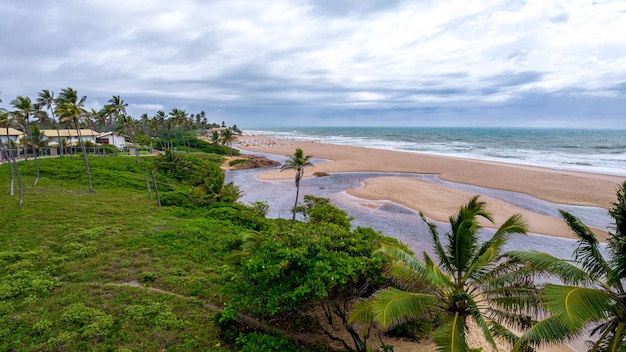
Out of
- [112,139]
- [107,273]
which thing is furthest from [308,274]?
[112,139]

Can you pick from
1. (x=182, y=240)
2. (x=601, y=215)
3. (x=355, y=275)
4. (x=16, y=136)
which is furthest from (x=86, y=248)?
(x=16, y=136)

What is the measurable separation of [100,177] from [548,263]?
41.7 meters

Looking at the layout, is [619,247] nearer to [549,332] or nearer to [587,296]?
[587,296]

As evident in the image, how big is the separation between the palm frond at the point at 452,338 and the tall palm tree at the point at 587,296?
126 centimetres

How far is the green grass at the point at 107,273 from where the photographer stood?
9.97 meters

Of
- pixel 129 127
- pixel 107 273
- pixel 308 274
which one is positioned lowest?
pixel 107 273

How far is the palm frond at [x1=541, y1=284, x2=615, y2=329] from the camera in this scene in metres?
5.83

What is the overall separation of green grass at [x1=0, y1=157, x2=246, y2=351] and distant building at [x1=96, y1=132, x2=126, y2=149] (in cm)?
4040

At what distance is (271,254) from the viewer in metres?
9.61

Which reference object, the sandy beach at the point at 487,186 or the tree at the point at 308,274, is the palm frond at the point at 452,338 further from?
the sandy beach at the point at 487,186

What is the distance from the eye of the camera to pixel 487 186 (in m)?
38.3

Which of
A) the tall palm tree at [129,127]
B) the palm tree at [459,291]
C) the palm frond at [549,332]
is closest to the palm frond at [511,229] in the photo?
the palm tree at [459,291]

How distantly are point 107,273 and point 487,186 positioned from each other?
39.1 m

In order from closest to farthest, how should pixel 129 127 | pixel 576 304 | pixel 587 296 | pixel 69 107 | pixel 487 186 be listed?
pixel 576 304, pixel 587 296, pixel 69 107, pixel 487 186, pixel 129 127
